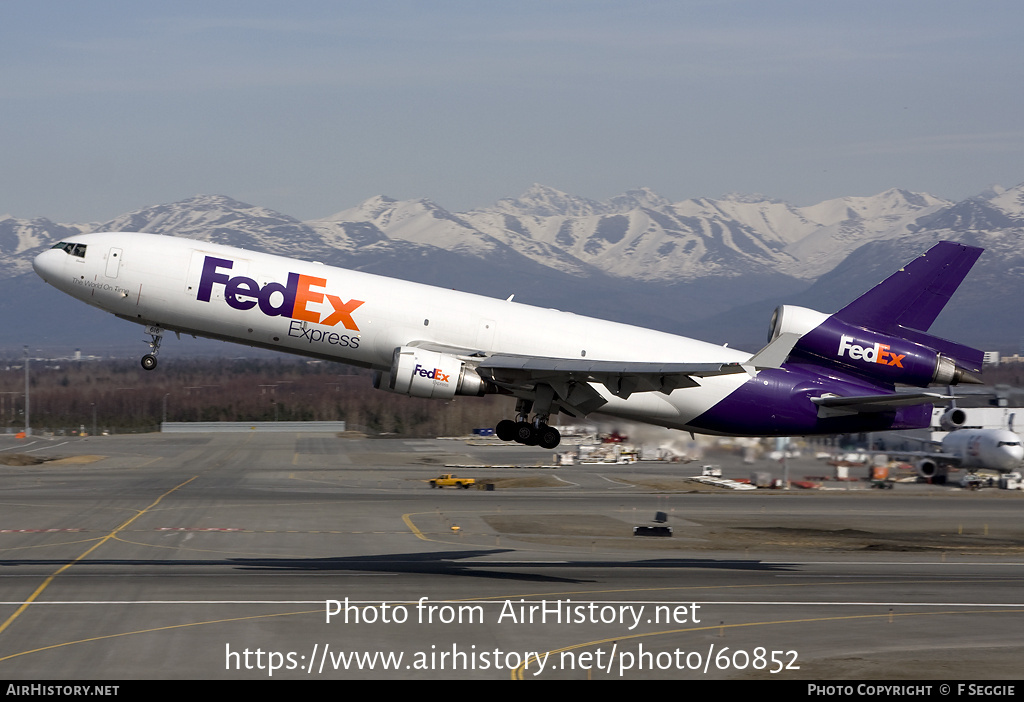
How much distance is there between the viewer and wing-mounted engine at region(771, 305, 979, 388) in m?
48.3

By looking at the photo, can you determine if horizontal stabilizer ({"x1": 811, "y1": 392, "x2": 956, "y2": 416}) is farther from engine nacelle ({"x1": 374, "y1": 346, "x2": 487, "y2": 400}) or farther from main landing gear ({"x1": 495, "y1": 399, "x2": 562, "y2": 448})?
engine nacelle ({"x1": 374, "y1": 346, "x2": 487, "y2": 400})

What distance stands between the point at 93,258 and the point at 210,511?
3606cm

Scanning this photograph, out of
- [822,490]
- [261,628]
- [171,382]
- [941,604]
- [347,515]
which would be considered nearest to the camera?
[261,628]

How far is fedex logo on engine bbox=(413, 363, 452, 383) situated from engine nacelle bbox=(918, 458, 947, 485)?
214 ft

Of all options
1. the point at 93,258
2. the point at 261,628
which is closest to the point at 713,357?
the point at 261,628

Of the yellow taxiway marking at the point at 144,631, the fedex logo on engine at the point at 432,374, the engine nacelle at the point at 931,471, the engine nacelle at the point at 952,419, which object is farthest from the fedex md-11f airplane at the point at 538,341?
the engine nacelle at the point at 931,471

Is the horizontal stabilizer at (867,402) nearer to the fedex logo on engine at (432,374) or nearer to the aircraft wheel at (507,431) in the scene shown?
the aircraft wheel at (507,431)

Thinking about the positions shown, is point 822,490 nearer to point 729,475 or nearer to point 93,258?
point 729,475

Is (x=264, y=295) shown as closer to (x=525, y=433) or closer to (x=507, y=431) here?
(x=507, y=431)

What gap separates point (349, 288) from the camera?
1769 inches

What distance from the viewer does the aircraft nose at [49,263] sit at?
1777 inches

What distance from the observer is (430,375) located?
43969mm

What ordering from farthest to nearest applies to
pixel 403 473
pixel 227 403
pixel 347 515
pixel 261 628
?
pixel 227 403
pixel 403 473
pixel 347 515
pixel 261 628

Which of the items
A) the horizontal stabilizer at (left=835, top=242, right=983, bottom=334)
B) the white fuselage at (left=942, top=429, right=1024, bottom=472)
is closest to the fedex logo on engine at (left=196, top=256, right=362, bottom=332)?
the horizontal stabilizer at (left=835, top=242, right=983, bottom=334)
